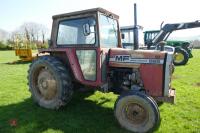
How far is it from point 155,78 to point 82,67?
1.67 meters

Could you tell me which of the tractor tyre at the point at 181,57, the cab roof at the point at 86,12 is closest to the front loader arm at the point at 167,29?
the tractor tyre at the point at 181,57

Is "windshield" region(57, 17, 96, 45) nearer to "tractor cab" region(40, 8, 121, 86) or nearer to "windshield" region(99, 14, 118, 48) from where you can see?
"tractor cab" region(40, 8, 121, 86)

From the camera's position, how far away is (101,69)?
5594mm

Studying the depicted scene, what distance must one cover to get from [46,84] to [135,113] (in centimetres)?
236

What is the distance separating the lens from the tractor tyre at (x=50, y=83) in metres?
5.73

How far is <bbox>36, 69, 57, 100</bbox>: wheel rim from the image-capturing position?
606 cm

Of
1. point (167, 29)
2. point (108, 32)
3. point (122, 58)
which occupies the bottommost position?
point (122, 58)

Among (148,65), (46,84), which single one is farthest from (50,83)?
(148,65)

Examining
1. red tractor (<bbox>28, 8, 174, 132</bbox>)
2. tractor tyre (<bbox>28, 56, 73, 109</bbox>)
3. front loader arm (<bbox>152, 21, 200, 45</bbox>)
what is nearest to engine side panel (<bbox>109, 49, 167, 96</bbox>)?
red tractor (<bbox>28, 8, 174, 132</bbox>)

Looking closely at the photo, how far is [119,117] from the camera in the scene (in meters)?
5.02

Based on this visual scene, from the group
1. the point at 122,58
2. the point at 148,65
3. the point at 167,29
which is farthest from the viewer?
the point at 167,29

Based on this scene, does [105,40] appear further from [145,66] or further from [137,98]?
[137,98]

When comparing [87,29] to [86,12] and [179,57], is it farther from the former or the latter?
[179,57]

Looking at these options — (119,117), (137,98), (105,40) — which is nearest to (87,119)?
(119,117)
